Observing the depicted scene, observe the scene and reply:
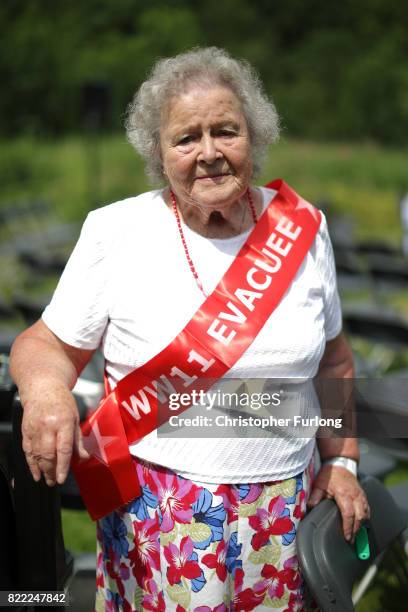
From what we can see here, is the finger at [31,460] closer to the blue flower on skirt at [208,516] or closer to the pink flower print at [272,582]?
the blue flower on skirt at [208,516]

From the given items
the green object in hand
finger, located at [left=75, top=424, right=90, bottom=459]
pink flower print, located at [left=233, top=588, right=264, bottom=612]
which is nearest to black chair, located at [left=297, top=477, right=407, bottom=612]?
the green object in hand

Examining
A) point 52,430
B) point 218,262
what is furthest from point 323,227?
point 52,430

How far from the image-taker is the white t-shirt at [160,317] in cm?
169

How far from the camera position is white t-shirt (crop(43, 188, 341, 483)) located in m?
1.69

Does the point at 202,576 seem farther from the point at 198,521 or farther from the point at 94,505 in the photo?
the point at 94,505

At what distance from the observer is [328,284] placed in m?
1.85

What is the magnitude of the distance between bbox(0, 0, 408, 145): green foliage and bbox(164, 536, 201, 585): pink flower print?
2663cm

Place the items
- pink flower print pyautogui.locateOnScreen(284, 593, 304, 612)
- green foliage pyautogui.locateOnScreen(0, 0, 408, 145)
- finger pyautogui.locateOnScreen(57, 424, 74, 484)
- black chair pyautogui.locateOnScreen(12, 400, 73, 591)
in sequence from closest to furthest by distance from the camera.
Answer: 1. finger pyautogui.locateOnScreen(57, 424, 74, 484)
2. black chair pyautogui.locateOnScreen(12, 400, 73, 591)
3. pink flower print pyautogui.locateOnScreen(284, 593, 304, 612)
4. green foliage pyautogui.locateOnScreen(0, 0, 408, 145)

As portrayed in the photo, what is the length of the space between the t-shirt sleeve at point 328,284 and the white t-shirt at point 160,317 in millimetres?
98

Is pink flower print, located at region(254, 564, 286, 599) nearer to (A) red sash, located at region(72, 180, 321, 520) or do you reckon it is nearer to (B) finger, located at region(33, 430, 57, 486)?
(A) red sash, located at region(72, 180, 321, 520)

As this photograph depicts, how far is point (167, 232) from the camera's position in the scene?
1.76m

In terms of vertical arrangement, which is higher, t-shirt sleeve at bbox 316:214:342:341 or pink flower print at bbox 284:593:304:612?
t-shirt sleeve at bbox 316:214:342:341

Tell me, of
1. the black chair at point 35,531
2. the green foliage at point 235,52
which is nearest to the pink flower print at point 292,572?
the black chair at point 35,531

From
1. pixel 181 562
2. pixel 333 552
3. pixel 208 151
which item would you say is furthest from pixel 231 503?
pixel 208 151
